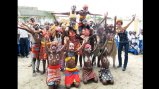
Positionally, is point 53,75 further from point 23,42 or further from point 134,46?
point 134,46

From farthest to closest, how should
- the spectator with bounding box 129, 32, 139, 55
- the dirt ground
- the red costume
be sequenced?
1. the spectator with bounding box 129, 32, 139, 55
2. the dirt ground
3. the red costume

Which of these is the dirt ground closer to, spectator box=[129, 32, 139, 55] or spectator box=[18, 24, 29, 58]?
spectator box=[18, 24, 29, 58]

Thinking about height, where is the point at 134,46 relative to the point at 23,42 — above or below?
below

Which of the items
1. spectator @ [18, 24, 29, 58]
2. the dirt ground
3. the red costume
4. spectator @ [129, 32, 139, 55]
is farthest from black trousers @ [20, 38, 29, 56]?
spectator @ [129, 32, 139, 55]

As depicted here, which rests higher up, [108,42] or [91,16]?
[91,16]

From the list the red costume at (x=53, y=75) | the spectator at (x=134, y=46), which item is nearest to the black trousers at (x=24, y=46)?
the red costume at (x=53, y=75)

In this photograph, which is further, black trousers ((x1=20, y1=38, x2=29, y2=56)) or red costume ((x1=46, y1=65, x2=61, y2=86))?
black trousers ((x1=20, y1=38, x2=29, y2=56))

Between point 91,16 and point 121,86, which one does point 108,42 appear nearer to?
point 91,16

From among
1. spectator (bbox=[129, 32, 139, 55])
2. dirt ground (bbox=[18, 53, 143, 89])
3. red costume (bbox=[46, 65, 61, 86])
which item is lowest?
dirt ground (bbox=[18, 53, 143, 89])

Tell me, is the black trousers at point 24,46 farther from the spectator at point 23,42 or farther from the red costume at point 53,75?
the red costume at point 53,75

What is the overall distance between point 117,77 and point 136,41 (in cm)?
519

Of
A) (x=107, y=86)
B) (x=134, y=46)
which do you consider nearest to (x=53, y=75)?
(x=107, y=86)

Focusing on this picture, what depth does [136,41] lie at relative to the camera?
40.1 feet
